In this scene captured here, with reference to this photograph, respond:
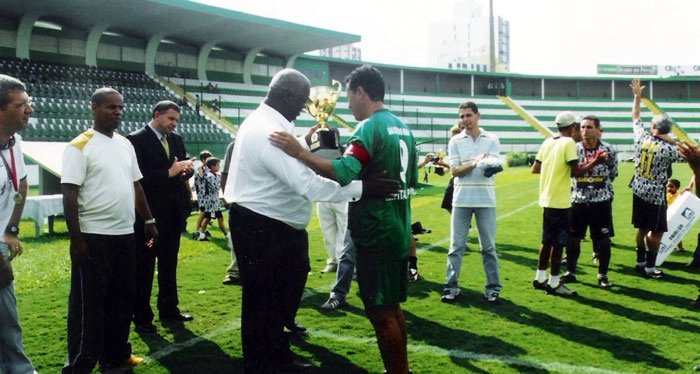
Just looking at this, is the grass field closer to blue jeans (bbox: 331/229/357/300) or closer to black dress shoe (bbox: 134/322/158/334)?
black dress shoe (bbox: 134/322/158/334)

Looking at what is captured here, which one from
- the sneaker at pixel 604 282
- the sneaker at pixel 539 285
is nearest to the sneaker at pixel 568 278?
the sneaker at pixel 604 282

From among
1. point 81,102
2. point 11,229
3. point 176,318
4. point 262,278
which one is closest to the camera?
point 11,229

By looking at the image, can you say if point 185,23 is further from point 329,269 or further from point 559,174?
point 559,174

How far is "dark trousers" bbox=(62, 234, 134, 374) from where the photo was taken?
12.6 feet

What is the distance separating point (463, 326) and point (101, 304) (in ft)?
9.56

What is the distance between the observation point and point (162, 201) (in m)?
5.18

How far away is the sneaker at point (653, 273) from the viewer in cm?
718

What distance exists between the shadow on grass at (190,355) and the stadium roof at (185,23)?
88.7 ft

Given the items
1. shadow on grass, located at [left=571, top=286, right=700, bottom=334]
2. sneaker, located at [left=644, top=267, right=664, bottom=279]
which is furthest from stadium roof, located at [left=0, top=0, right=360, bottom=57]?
shadow on grass, located at [left=571, top=286, right=700, bottom=334]

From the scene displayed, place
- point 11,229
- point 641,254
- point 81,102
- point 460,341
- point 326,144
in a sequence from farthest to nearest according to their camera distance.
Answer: point 81,102, point 641,254, point 460,341, point 326,144, point 11,229

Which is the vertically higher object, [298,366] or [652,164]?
[652,164]

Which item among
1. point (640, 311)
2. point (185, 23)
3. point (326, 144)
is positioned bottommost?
point (640, 311)

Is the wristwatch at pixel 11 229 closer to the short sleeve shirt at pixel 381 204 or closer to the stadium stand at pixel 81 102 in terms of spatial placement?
the short sleeve shirt at pixel 381 204

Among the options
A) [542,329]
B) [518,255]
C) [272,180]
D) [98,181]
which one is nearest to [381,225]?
[272,180]
